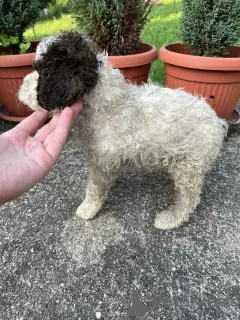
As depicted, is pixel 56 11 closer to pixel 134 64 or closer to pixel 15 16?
pixel 15 16

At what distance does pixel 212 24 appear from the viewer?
3.00 meters

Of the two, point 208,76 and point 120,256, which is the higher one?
point 208,76

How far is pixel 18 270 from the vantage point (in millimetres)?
2090

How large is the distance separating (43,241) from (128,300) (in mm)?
780

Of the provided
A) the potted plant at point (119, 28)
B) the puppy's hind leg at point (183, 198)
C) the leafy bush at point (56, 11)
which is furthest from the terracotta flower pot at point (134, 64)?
the leafy bush at point (56, 11)

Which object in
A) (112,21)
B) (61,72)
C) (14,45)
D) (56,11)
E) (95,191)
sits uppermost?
(61,72)

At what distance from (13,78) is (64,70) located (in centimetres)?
187

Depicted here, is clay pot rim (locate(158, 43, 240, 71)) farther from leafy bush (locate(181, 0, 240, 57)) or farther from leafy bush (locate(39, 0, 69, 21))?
leafy bush (locate(39, 0, 69, 21))

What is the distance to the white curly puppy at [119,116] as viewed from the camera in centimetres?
168

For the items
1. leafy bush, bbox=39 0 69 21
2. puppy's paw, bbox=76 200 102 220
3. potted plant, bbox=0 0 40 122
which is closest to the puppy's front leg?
puppy's paw, bbox=76 200 102 220

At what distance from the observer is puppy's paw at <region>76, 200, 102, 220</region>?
246 cm

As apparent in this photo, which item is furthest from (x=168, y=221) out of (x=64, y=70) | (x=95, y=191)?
(x=64, y=70)

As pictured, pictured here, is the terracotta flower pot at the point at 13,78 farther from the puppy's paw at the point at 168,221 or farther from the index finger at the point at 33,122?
the puppy's paw at the point at 168,221

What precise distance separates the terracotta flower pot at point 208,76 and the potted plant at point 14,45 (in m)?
1.47
